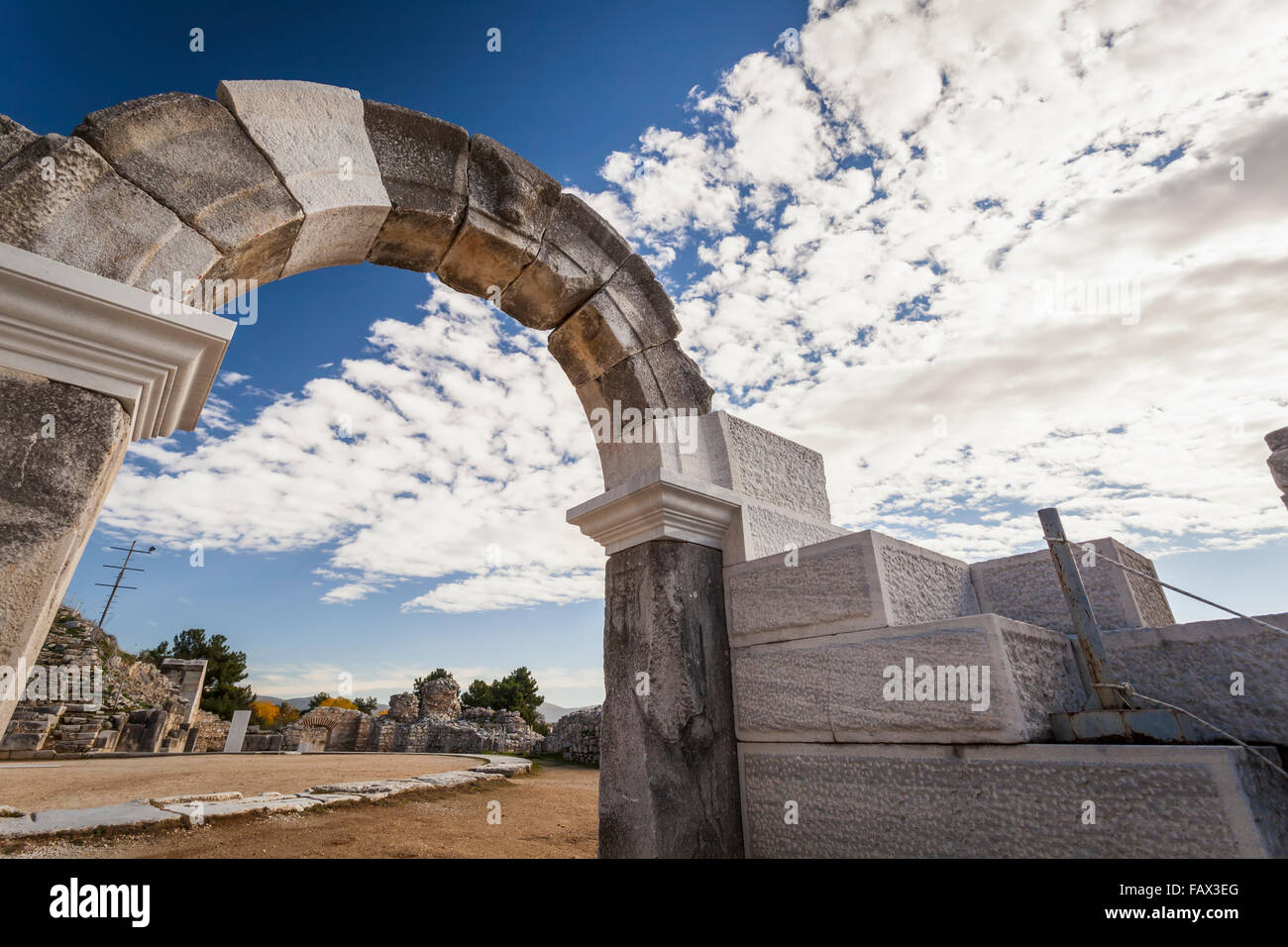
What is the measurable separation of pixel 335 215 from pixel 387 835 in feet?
13.1

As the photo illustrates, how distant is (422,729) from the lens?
15.2 metres

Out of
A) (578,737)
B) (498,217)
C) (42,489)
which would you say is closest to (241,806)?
(42,489)

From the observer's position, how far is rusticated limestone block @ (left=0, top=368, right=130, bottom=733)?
4.24 ft

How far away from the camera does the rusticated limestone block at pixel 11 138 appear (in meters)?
1.59

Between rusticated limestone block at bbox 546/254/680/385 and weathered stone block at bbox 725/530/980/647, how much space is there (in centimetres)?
117

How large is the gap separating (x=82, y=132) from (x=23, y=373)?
0.82 meters

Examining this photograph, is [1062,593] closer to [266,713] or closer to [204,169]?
[204,169]

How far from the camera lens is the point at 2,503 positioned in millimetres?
1326

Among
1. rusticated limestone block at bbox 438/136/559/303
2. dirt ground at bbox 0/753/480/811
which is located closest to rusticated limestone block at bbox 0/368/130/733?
rusticated limestone block at bbox 438/136/559/303

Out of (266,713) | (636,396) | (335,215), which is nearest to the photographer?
(335,215)

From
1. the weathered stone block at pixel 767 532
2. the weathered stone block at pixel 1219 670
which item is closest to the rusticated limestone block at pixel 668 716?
the weathered stone block at pixel 767 532

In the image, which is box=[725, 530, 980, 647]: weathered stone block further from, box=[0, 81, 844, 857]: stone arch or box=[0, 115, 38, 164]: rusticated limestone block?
box=[0, 115, 38, 164]: rusticated limestone block
